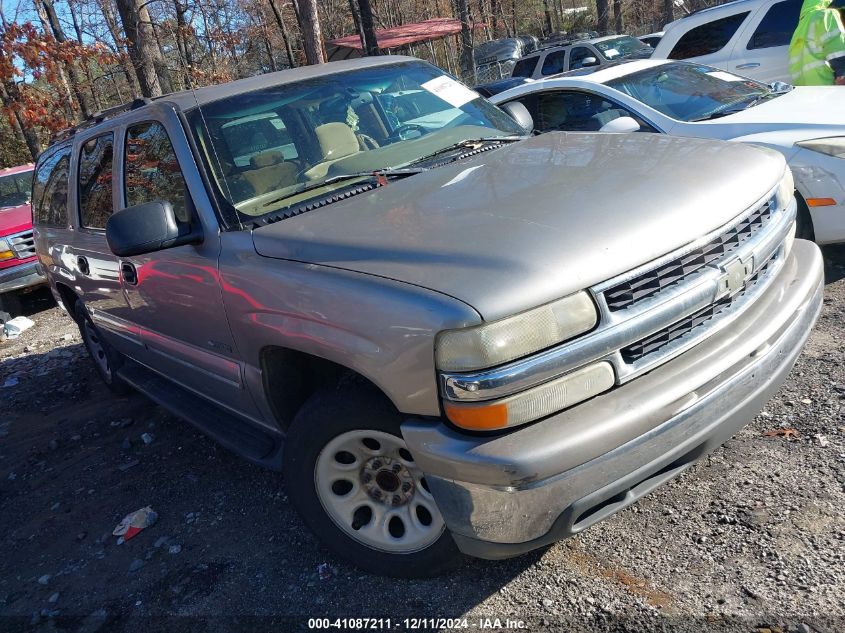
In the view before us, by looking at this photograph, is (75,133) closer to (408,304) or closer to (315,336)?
(315,336)

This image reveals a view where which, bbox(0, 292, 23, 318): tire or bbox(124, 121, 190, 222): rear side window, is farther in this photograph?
bbox(0, 292, 23, 318): tire

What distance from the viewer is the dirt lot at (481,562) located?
Result: 2375mm

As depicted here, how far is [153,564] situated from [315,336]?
5.10ft

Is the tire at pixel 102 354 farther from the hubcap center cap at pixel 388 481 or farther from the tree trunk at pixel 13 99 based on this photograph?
the tree trunk at pixel 13 99

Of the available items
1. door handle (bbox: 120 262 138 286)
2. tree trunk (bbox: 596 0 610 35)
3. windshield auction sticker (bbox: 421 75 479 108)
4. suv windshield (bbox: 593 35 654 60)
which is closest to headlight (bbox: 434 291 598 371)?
windshield auction sticker (bbox: 421 75 479 108)

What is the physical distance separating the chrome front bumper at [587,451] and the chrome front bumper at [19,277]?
8.24m

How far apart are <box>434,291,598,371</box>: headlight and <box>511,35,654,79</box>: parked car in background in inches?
546

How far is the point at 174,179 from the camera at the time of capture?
10.6 feet

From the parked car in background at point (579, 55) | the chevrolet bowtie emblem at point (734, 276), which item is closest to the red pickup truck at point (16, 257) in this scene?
the chevrolet bowtie emblem at point (734, 276)

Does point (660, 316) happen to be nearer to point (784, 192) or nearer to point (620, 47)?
point (784, 192)

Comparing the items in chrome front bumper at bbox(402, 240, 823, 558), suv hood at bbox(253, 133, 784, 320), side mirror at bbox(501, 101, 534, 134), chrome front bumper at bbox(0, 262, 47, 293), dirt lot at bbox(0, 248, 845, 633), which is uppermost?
side mirror at bbox(501, 101, 534, 134)

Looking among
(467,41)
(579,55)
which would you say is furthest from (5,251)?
(467,41)

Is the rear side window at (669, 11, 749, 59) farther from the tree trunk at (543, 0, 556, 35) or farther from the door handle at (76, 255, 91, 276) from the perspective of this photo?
the tree trunk at (543, 0, 556, 35)

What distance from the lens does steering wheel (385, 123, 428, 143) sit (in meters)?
3.44
